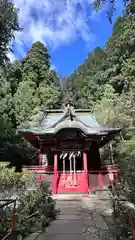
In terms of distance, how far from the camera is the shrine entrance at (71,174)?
11.1m

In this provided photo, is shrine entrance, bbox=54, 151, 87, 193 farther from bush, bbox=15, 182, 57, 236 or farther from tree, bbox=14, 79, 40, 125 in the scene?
tree, bbox=14, 79, 40, 125

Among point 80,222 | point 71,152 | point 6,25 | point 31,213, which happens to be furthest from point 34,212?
point 6,25

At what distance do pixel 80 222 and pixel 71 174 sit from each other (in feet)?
18.8

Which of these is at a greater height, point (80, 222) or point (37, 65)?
point (37, 65)

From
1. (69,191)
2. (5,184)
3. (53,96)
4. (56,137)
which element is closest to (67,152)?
(56,137)

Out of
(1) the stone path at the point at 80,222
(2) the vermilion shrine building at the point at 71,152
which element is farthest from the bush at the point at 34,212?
(2) the vermilion shrine building at the point at 71,152

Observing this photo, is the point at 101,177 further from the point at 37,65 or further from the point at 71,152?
the point at 37,65

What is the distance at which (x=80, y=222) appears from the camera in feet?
19.3

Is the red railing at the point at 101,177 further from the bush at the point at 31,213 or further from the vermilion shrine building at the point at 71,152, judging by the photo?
the bush at the point at 31,213

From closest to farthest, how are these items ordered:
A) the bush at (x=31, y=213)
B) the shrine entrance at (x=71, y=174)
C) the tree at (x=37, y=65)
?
the bush at (x=31, y=213)
the shrine entrance at (x=71, y=174)
the tree at (x=37, y=65)

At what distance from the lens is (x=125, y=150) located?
14.4 metres

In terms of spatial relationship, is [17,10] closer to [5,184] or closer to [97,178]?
[5,184]

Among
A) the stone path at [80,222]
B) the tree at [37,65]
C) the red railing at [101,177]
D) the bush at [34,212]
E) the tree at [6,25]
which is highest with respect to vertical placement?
the tree at [37,65]

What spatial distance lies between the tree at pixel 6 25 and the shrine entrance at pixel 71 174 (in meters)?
7.04
